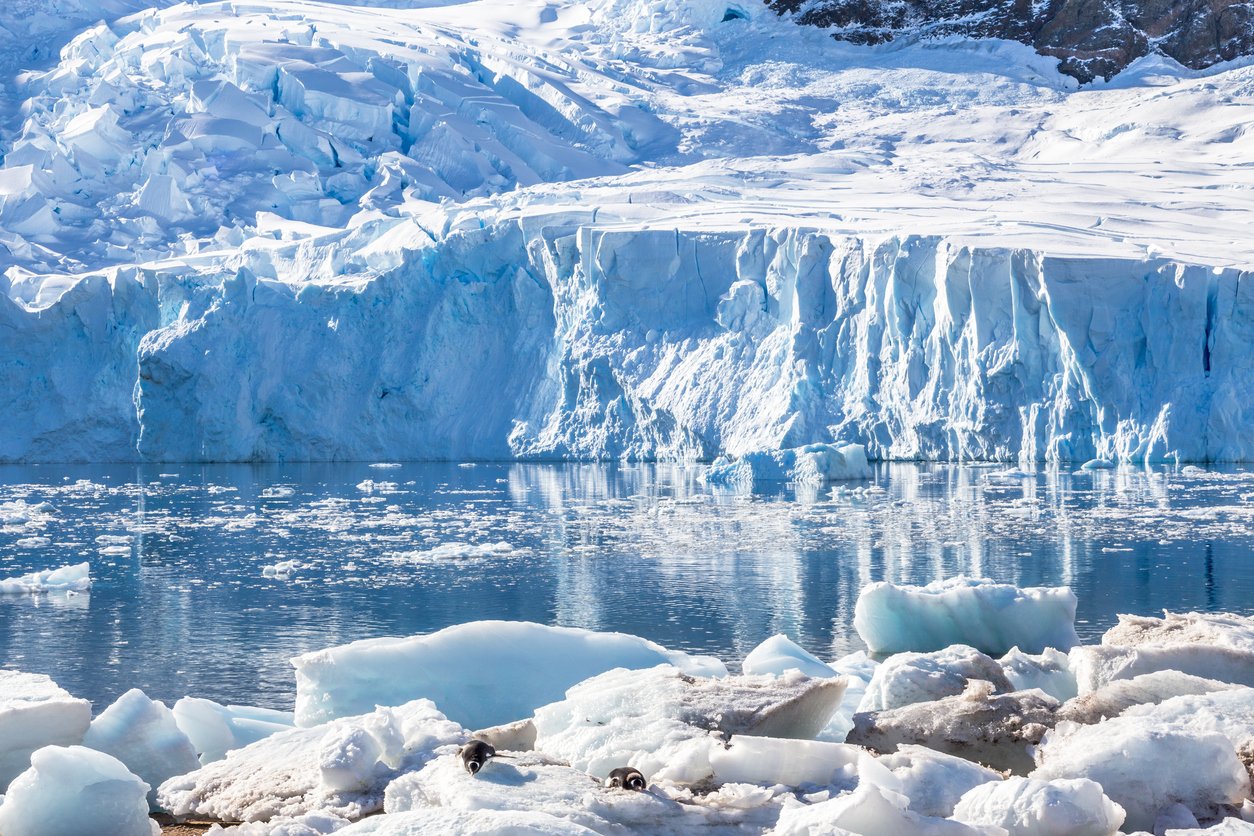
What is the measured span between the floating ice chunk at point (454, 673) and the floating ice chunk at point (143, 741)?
2.03 feet

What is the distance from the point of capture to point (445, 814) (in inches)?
115

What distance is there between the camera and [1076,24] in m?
35.3

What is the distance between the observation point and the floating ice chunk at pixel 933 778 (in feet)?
11.0

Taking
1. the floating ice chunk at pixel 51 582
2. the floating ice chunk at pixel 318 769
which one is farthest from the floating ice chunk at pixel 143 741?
the floating ice chunk at pixel 51 582

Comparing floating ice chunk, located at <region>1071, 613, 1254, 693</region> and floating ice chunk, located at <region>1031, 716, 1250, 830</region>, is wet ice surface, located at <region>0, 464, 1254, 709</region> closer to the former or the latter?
floating ice chunk, located at <region>1071, 613, 1254, 693</region>

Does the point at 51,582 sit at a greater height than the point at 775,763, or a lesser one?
lesser

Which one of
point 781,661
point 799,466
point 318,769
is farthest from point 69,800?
point 799,466

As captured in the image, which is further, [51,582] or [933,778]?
[51,582]

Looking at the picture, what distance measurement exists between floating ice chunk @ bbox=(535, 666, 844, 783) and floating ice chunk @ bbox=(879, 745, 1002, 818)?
0.48 metres

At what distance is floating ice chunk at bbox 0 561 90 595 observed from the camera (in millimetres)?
9258

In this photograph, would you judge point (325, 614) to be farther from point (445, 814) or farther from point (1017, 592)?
point (445, 814)

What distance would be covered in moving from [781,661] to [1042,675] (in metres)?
1.04

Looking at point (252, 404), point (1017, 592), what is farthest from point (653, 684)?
point (252, 404)

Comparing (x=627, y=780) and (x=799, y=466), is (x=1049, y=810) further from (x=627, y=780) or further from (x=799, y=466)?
(x=799, y=466)
